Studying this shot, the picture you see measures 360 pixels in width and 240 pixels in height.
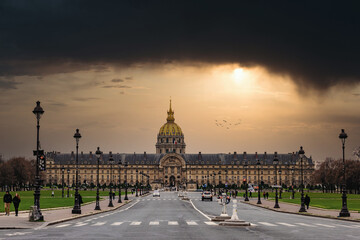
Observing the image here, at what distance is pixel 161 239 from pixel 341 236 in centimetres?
761

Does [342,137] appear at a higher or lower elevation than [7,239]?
higher

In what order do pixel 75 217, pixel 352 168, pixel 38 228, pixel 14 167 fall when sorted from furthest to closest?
pixel 14 167 < pixel 352 168 < pixel 75 217 < pixel 38 228

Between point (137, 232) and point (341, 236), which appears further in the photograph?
point (137, 232)

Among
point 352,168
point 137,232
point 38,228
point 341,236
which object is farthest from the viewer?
point 352,168

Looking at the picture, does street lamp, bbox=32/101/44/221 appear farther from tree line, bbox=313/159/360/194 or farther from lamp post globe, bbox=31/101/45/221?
tree line, bbox=313/159/360/194

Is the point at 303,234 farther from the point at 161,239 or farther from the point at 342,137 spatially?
the point at 342,137

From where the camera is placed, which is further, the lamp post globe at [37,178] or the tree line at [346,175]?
the tree line at [346,175]

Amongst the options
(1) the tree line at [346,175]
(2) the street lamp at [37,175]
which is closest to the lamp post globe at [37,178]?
(2) the street lamp at [37,175]


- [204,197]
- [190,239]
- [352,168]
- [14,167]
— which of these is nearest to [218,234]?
[190,239]

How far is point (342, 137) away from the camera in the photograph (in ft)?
143

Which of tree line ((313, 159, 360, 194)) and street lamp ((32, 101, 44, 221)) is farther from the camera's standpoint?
tree line ((313, 159, 360, 194))

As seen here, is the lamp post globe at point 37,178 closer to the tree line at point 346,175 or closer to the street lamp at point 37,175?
the street lamp at point 37,175

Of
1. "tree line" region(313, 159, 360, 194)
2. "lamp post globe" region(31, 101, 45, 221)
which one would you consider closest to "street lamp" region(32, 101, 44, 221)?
"lamp post globe" region(31, 101, 45, 221)

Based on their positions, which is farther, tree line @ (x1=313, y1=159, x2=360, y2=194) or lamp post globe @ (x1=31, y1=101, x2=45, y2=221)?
tree line @ (x1=313, y1=159, x2=360, y2=194)
